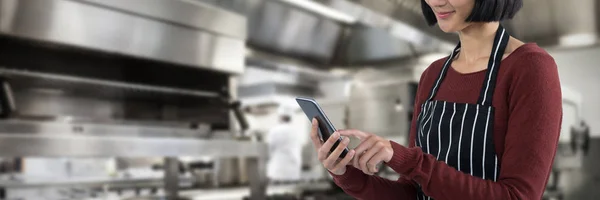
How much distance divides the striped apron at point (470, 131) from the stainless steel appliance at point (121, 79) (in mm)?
1655

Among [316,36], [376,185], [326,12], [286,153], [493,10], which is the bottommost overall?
[286,153]

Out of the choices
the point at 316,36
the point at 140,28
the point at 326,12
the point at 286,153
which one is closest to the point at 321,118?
the point at 140,28

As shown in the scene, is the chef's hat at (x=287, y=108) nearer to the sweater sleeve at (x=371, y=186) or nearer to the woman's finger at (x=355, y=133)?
the sweater sleeve at (x=371, y=186)

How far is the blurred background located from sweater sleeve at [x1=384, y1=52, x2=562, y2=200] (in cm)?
170

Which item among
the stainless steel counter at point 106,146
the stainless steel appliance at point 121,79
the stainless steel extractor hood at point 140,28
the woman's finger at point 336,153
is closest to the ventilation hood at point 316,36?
the stainless steel extractor hood at point 140,28

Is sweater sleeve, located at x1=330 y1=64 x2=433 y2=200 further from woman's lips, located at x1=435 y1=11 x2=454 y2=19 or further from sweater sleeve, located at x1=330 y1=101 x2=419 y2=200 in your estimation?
woman's lips, located at x1=435 y1=11 x2=454 y2=19

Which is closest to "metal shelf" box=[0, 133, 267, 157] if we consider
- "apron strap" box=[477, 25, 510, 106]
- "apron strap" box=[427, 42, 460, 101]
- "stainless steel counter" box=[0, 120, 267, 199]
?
"stainless steel counter" box=[0, 120, 267, 199]

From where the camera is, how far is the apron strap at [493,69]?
0.67 meters

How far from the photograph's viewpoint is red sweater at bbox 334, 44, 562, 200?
1.95 ft

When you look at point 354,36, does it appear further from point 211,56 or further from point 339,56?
point 211,56

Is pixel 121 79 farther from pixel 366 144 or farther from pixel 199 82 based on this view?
pixel 366 144

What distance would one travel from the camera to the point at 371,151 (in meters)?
0.58

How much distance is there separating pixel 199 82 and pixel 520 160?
292cm

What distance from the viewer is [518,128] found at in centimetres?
62
